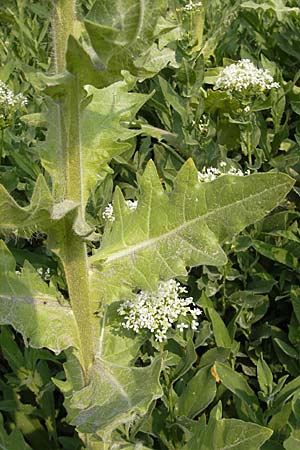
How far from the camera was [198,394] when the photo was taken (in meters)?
2.36

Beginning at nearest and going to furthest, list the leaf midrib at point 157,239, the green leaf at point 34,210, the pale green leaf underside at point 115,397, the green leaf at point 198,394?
the green leaf at point 34,210 → the pale green leaf underside at point 115,397 → the leaf midrib at point 157,239 → the green leaf at point 198,394

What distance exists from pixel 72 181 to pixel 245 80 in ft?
5.21

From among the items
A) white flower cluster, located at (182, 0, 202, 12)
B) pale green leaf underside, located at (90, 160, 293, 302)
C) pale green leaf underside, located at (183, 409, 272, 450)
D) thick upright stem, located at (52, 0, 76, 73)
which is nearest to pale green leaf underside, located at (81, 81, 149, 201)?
pale green leaf underside, located at (90, 160, 293, 302)

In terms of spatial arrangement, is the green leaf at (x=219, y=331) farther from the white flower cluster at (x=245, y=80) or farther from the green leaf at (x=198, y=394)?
the white flower cluster at (x=245, y=80)

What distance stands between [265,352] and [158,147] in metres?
1.06

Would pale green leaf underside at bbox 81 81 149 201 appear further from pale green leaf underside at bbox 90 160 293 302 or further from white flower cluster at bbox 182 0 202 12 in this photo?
white flower cluster at bbox 182 0 202 12

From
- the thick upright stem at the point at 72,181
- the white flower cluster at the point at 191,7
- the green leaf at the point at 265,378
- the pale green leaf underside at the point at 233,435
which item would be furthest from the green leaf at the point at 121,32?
the white flower cluster at the point at 191,7

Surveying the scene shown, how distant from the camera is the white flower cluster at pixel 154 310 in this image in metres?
2.02

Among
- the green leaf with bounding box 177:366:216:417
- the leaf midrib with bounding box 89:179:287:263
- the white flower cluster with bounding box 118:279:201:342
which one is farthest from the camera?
the green leaf with bounding box 177:366:216:417

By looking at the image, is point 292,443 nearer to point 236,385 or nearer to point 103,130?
point 236,385

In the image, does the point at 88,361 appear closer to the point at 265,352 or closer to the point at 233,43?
the point at 265,352

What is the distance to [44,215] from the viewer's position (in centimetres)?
143

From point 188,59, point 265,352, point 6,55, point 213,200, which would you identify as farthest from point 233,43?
point 213,200

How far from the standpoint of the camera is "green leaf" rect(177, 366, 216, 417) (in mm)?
2338
